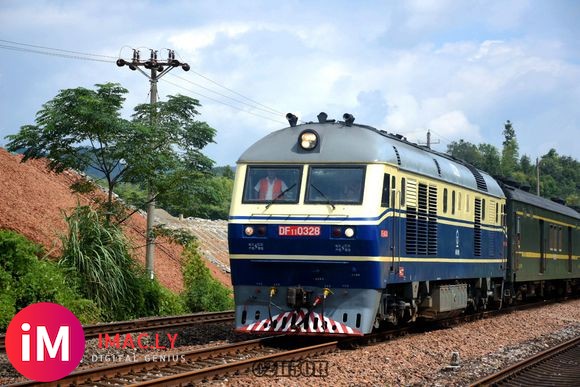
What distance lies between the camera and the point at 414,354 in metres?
14.1

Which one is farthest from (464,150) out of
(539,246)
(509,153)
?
(539,246)

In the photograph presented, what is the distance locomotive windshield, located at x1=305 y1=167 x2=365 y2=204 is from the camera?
45.8 ft

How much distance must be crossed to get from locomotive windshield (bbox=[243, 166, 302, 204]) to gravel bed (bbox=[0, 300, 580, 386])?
2723 mm

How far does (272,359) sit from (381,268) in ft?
9.00

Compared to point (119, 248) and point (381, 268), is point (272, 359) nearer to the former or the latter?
point (381, 268)

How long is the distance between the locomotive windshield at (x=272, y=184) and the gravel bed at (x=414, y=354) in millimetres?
2723

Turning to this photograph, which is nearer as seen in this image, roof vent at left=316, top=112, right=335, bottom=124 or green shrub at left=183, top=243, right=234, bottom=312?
roof vent at left=316, top=112, right=335, bottom=124

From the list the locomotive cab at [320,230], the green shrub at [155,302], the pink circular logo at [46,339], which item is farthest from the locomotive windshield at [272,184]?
the green shrub at [155,302]

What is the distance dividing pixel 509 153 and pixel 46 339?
162 m

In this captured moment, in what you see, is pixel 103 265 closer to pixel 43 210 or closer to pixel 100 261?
pixel 100 261

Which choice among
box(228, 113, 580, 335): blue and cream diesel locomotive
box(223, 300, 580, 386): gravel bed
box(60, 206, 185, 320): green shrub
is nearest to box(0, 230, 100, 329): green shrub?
box(60, 206, 185, 320): green shrub

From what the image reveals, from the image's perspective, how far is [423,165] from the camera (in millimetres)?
16281

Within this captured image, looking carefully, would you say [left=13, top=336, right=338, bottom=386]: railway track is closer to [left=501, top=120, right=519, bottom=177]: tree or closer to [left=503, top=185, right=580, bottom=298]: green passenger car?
[left=503, top=185, right=580, bottom=298]: green passenger car

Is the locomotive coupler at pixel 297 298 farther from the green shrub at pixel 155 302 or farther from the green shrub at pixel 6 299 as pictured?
the green shrub at pixel 155 302
